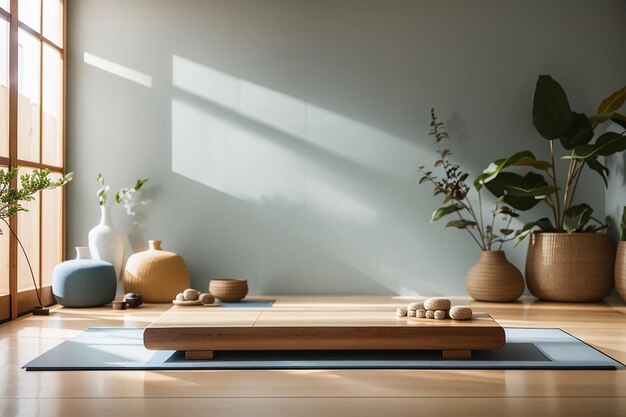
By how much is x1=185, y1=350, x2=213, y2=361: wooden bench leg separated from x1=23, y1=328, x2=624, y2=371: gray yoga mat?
0.09ft

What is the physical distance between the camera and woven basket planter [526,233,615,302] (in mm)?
4801

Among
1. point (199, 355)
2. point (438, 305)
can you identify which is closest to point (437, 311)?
point (438, 305)

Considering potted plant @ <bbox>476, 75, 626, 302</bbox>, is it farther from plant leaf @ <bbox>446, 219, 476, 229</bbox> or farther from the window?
the window

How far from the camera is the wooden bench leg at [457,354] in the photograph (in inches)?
114

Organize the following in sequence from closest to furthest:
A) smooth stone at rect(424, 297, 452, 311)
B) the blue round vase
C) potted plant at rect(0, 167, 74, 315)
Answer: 1. smooth stone at rect(424, 297, 452, 311)
2. potted plant at rect(0, 167, 74, 315)
3. the blue round vase

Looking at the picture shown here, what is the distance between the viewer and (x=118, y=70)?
17.4 feet

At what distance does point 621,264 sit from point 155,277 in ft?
10.1

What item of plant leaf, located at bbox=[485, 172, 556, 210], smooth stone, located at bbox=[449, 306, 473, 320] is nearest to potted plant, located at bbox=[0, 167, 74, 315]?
smooth stone, located at bbox=[449, 306, 473, 320]

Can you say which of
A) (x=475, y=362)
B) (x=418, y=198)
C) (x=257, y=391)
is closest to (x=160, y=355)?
(x=257, y=391)

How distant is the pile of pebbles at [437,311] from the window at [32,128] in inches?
93.7

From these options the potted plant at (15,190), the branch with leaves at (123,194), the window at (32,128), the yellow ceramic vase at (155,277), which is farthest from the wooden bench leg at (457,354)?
the branch with leaves at (123,194)

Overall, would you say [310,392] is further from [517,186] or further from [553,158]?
[553,158]

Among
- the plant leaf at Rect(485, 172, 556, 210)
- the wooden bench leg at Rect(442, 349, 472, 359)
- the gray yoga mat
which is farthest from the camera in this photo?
the plant leaf at Rect(485, 172, 556, 210)

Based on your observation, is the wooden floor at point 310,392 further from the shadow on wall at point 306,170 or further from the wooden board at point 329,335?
the shadow on wall at point 306,170
